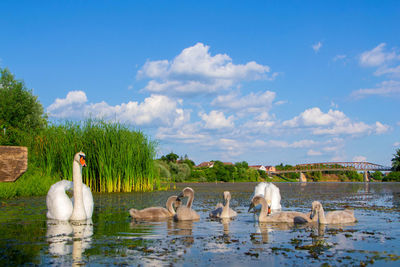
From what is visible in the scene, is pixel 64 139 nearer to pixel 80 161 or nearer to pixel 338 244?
pixel 80 161

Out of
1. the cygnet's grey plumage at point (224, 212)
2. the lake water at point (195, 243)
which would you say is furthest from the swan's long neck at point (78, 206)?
the cygnet's grey plumage at point (224, 212)

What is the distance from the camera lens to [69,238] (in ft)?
26.3

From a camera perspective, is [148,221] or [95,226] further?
[148,221]

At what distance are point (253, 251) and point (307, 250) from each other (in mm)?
938

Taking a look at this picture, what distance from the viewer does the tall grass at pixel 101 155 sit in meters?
22.7

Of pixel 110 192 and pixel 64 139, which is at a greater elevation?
pixel 64 139

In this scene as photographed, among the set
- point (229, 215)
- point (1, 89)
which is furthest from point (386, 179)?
point (229, 215)


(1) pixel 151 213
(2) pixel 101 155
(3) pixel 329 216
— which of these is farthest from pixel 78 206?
(2) pixel 101 155

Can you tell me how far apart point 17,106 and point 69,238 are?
36958mm

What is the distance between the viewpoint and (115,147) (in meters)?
23.5

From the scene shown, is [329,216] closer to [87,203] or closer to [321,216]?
[321,216]

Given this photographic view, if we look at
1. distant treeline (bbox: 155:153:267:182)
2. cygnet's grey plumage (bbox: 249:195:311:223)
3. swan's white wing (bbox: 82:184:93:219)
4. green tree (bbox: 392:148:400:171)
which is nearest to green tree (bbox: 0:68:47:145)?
distant treeline (bbox: 155:153:267:182)

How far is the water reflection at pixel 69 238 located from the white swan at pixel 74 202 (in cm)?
23

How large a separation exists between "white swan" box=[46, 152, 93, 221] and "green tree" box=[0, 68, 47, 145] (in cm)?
3041
